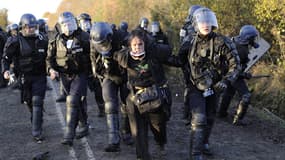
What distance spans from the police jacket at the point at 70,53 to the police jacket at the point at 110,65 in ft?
1.12

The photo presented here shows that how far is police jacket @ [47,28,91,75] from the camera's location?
6875 mm

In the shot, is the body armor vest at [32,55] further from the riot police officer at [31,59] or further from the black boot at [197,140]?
the black boot at [197,140]

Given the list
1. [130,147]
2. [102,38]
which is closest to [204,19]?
[102,38]

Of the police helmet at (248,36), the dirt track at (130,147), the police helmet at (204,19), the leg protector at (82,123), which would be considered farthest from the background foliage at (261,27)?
the police helmet at (204,19)

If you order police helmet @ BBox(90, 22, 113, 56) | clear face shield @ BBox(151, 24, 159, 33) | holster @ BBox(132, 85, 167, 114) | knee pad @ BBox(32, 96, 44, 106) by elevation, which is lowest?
knee pad @ BBox(32, 96, 44, 106)

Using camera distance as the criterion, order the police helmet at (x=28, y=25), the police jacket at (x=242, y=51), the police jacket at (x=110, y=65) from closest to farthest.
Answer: the police jacket at (x=110, y=65)
the police helmet at (x=28, y=25)
the police jacket at (x=242, y=51)

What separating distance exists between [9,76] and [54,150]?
1.40m

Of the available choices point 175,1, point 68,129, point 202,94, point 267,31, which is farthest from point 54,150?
point 175,1

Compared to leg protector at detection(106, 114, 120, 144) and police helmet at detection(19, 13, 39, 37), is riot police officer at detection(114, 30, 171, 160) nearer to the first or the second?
leg protector at detection(106, 114, 120, 144)

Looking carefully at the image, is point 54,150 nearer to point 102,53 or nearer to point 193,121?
point 102,53

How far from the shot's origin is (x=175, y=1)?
56.4 ft

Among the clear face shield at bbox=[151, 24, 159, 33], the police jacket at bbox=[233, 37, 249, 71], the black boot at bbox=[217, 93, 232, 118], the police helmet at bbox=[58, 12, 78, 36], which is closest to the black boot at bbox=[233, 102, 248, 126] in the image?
the black boot at bbox=[217, 93, 232, 118]

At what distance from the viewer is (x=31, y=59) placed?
24.1ft

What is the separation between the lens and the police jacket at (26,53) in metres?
7.28
